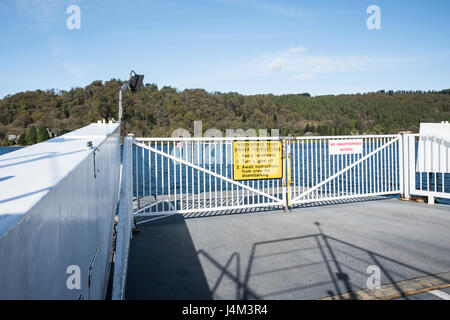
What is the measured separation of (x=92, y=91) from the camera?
2955 cm

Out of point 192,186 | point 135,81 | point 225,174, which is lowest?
point 225,174

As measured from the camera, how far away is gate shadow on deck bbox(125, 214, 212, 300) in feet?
11.5

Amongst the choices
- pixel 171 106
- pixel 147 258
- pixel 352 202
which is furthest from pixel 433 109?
pixel 147 258

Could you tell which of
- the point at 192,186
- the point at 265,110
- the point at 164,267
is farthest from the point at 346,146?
the point at 265,110

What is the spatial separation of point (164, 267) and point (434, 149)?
25.7ft

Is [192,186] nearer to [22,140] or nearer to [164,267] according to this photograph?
[164,267]

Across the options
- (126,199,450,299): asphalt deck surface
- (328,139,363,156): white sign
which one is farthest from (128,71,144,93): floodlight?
(328,139,363,156): white sign

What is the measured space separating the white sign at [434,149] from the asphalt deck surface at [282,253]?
1.82m

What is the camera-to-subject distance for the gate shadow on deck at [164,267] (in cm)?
350

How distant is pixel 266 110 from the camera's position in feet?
224

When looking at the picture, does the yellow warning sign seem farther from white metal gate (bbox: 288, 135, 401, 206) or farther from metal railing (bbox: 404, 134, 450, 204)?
metal railing (bbox: 404, 134, 450, 204)

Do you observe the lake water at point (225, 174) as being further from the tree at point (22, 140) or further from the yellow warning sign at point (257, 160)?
the tree at point (22, 140)
